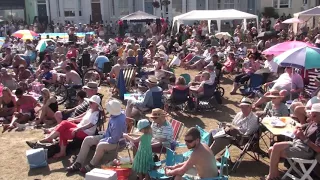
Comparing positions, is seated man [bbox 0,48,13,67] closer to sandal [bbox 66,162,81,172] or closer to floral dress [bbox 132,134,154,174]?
sandal [bbox 66,162,81,172]

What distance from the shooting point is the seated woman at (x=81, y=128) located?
6.89 meters

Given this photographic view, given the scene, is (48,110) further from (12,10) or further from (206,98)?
(12,10)

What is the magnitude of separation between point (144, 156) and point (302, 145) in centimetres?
220

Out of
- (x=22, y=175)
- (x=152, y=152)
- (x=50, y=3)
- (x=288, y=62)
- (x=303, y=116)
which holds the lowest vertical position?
(x=22, y=175)

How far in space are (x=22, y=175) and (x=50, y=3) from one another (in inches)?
1258

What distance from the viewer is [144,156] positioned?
571 centimetres

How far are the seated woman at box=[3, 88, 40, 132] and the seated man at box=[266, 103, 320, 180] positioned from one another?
6.05m

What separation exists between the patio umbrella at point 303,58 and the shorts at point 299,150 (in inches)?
118

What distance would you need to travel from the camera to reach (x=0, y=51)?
19156 mm

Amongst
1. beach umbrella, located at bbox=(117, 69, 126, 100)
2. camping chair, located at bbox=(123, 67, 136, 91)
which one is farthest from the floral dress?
camping chair, located at bbox=(123, 67, 136, 91)

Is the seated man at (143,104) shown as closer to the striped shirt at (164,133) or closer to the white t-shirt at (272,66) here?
the striped shirt at (164,133)

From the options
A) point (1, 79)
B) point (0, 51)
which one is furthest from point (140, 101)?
point (0, 51)

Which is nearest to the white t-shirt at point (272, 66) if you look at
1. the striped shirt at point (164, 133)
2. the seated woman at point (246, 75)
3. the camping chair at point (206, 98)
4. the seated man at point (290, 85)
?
the seated woman at point (246, 75)

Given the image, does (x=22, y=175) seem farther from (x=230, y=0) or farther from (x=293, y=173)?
(x=230, y=0)
